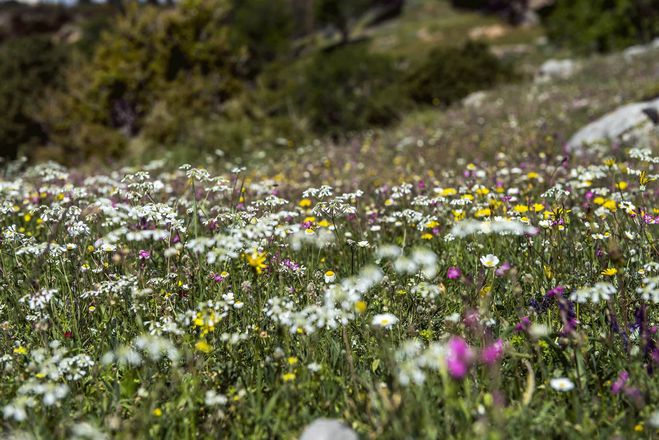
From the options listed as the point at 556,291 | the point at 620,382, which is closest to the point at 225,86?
the point at 556,291

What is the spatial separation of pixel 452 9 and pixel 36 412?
7781 cm

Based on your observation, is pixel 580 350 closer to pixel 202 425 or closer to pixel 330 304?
pixel 330 304

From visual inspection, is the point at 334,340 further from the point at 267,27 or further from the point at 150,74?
the point at 267,27

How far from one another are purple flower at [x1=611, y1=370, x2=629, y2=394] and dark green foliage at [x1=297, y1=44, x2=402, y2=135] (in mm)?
14294

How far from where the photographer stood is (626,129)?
8977mm

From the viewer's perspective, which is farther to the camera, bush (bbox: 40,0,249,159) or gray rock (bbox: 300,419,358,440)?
bush (bbox: 40,0,249,159)

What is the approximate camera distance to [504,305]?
3.66m

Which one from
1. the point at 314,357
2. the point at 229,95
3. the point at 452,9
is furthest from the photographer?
the point at 452,9

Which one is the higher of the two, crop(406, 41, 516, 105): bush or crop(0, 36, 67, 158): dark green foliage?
crop(0, 36, 67, 158): dark green foliage

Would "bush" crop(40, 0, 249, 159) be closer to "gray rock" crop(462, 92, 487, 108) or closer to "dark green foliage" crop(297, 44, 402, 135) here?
"dark green foliage" crop(297, 44, 402, 135)

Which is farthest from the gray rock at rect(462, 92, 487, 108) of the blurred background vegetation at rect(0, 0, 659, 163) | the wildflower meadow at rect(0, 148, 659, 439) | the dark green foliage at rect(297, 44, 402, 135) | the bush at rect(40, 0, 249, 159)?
the wildflower meadow at rect(0, 148, 659, 439)

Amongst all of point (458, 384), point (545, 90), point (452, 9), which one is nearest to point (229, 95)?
point (545, 90)

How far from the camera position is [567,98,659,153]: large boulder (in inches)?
333

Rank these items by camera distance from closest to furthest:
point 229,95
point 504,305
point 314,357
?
point 314,357, point 504,305, point 229,95
